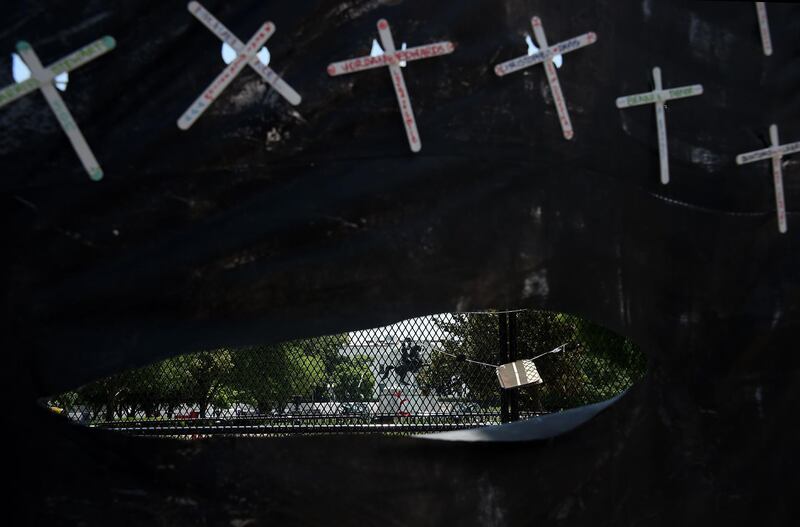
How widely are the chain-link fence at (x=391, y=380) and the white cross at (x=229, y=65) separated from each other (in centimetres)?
304

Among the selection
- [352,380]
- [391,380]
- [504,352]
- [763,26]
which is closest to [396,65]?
[763,26]

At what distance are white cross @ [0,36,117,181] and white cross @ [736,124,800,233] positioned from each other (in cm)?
161

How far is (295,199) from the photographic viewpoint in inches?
61.8

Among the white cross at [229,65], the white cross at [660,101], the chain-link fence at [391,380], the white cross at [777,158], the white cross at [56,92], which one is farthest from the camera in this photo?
the chain-link fence at [391,380]

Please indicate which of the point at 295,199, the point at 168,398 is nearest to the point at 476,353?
the point at 168,398

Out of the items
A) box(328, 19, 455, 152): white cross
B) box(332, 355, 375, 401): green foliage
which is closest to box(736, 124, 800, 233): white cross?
box(328, 19, 455, 152): white cross

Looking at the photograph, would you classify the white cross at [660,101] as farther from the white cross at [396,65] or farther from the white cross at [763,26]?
the white cross at [396,65]

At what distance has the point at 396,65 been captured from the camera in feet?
5.30

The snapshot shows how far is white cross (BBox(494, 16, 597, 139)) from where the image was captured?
173 cm

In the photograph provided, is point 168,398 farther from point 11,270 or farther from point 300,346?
point 11,270

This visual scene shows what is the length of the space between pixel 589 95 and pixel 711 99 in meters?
0.39

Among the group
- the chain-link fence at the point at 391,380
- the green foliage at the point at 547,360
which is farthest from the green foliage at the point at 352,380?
the green foliage at the point at 547,360

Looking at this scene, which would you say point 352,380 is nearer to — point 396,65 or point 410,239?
point 410,239

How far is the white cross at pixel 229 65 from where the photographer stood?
1.50 m
